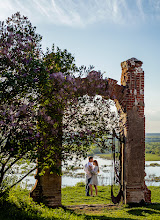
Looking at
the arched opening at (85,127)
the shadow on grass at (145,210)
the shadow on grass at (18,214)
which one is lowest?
the shadow on grass at (145,210)

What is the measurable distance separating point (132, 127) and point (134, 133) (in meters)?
0.22

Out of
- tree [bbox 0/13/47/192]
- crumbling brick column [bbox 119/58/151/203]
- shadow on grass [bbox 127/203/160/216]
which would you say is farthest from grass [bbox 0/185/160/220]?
tree [bbox 0/13/47/192]

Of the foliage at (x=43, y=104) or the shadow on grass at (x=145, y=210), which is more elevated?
the foliage at (x=43, y=104)

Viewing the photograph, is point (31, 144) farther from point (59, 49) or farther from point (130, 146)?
point (130, 146)

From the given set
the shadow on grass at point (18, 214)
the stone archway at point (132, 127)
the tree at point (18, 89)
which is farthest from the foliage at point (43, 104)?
the stone archway at point (132, 127)

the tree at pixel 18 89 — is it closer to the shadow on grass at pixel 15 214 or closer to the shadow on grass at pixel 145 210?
the shadow on grass at pixel 15 214

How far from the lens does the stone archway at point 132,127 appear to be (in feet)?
31.2

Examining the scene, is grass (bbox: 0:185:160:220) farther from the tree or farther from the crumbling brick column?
the tree

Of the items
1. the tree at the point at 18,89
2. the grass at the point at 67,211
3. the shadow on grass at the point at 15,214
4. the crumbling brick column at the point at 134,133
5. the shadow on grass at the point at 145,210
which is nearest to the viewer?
the tree at the point at 18,89

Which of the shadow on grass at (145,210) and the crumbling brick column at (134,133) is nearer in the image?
the shadow on grass at (145,210)

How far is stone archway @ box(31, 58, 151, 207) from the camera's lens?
950 centimetres

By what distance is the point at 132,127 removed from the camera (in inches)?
380

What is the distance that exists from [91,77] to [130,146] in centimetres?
407

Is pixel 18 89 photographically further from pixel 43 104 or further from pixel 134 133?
pixel 134 133
